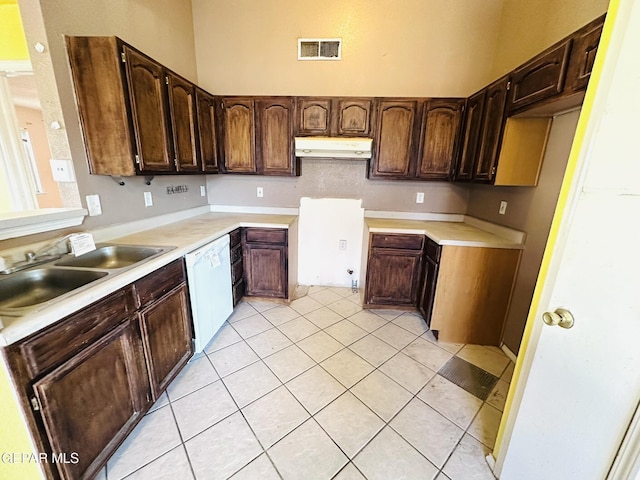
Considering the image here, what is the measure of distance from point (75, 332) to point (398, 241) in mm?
2366

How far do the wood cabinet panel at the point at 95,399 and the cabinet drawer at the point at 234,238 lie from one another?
119 centimetres

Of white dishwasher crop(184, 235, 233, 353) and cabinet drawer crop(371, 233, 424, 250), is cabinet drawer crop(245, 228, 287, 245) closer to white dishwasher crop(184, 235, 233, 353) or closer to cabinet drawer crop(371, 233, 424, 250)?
white dishwasher crop(184, 235, 233, 353)

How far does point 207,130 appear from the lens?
8.37 ft

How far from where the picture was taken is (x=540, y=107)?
161 centimetres

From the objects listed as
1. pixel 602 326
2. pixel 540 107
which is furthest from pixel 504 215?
pixel 602 326

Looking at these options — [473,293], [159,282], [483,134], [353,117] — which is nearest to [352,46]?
[353,117]

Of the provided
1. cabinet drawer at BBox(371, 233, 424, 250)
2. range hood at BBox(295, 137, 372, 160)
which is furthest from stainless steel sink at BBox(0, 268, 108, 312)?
cabinet drawer at BBox(371, 233, 424, 250)

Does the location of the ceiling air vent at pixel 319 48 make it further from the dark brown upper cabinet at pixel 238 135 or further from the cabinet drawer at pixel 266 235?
the cabinet drawer at pixel 266 235

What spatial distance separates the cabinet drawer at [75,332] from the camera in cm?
88

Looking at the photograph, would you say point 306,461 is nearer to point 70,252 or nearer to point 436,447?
point 436,447

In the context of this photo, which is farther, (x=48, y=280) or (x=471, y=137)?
(x=471, y=137)

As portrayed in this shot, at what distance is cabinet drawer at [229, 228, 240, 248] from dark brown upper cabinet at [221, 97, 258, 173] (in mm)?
747

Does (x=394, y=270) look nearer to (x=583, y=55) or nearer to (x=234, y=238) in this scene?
(x=234, y=238)

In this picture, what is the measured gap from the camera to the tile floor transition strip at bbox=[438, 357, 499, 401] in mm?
1758
